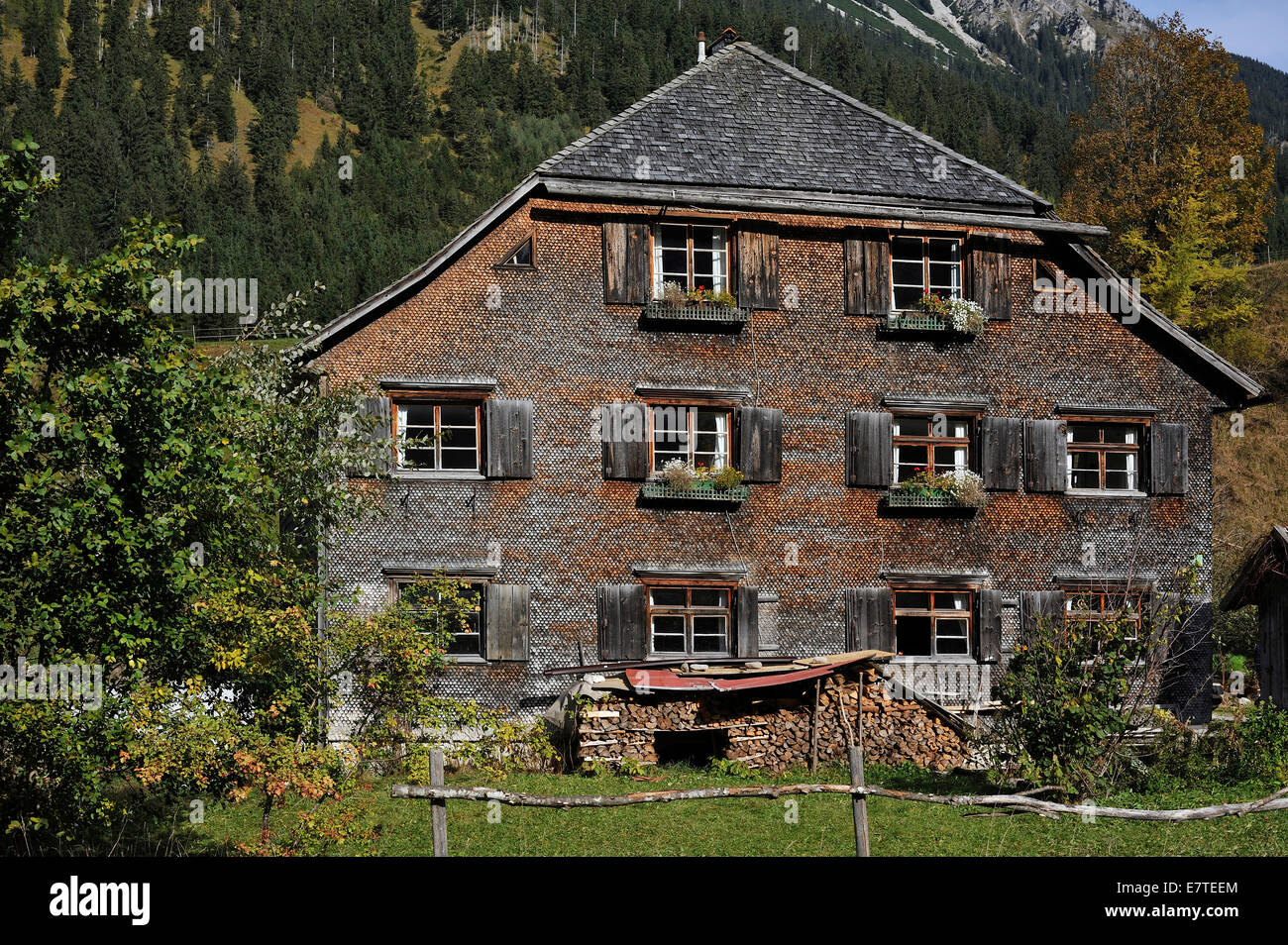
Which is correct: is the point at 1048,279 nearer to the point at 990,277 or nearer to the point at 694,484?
the point at 990,277

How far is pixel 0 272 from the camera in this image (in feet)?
39.4

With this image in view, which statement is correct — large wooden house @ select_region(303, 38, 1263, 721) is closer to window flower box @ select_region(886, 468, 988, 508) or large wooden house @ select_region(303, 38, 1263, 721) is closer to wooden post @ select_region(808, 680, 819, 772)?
window flower box @ select_region(886, 468, 988, 508)

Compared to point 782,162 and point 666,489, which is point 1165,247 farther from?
point 666,489

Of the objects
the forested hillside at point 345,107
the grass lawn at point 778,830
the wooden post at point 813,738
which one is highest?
the forested hillside at point 345,107

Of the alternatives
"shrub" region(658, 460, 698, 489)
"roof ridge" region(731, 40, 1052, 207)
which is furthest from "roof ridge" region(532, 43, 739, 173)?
"shrub" region(658, 460, 698, 489)

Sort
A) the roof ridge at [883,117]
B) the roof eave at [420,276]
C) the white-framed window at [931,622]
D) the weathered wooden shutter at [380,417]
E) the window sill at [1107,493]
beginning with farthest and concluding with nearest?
the roof ridge at [883,117]
the window sill at [1107,493]
the white-framed window at [931,622]
the roof eave at [420,276]
the weathered wooden shutter at [380,417]

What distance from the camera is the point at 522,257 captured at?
2223cm

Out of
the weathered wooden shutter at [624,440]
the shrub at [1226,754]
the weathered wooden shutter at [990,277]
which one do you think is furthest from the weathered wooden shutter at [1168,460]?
the weathered wooden shutter at [624,440]

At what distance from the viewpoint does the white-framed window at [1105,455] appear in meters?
23.7

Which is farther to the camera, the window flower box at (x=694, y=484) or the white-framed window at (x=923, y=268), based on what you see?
the white-framed window at (x=923, y=268)

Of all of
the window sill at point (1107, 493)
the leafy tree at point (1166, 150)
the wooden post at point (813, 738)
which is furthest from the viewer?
the leafy tree at point (1166, 150)

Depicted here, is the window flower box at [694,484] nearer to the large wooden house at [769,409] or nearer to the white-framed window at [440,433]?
the large wooden house at [769,409]

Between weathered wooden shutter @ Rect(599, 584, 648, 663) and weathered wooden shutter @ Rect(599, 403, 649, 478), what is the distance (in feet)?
6.96

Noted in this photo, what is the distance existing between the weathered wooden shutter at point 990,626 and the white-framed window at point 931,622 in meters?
0.26
